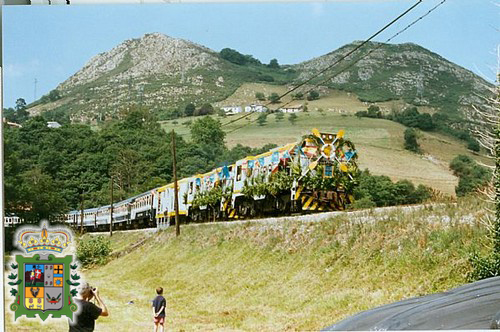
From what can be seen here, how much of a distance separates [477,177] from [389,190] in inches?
33.8

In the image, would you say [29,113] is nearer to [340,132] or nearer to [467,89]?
[340,132]

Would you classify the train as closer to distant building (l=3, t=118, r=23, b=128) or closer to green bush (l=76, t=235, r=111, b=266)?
green bush (l=76, t=235, r=111, b=266)

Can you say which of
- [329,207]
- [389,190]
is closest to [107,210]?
[329,207]

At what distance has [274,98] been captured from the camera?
9.41m

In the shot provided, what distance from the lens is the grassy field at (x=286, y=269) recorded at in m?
8.66

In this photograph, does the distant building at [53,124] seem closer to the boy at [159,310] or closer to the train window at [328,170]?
the boy at [159,310]

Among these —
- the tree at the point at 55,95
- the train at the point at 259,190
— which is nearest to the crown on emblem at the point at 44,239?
the train at the point at 259,190

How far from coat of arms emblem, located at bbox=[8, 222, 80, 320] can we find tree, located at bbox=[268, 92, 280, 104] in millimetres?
2561

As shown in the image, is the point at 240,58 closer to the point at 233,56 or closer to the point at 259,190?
the point at 233,56

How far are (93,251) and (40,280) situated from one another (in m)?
0.63

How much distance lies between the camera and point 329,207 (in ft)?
30.7

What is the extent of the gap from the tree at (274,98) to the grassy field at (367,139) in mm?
158

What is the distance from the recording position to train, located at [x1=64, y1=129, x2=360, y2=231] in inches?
367

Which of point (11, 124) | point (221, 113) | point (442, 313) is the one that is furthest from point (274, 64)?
point (442, 313)
